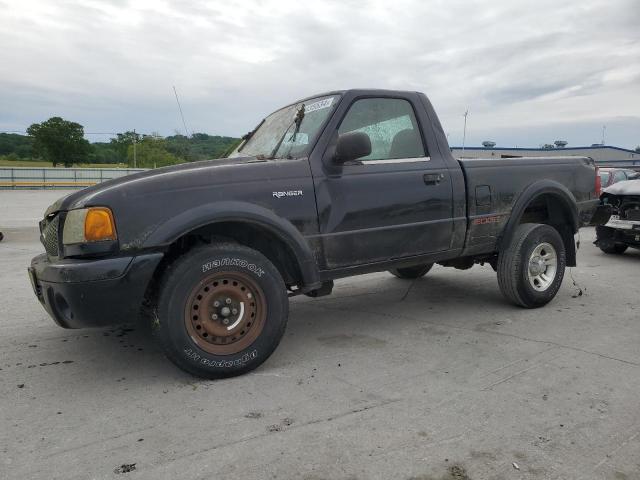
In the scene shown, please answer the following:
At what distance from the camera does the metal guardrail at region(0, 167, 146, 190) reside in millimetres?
38875

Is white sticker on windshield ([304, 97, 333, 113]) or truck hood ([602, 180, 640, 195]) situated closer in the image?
white sticker on windshield ([304, 97, 333, 113])

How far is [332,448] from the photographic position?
8.11 feet

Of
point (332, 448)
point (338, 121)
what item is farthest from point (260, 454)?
point (338, 121)

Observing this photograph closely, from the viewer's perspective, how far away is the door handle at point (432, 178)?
422cm

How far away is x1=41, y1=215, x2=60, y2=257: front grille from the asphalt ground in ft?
2.70

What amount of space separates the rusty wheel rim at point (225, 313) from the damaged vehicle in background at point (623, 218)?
667 centimetres

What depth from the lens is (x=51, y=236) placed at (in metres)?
3.46

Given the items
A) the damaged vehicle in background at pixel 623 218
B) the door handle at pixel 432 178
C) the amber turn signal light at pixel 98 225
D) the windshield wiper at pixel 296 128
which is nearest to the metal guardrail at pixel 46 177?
the damaged vehicle in background at pixel 623 218

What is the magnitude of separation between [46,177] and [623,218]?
139 feet

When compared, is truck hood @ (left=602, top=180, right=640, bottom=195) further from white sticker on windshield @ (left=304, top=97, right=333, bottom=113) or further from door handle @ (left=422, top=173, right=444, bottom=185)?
white sticker on windshield @ (left=304, top=97, right=333, bottom=113)

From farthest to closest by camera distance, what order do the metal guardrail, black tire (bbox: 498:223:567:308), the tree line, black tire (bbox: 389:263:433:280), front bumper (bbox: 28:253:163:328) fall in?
1. the tree line
2. the metal guardrail
3. black tire (bbox: 389:263:433:280)
4. black tire (bbox: 498:223:567:308)
5. front bumper (bbox: 28:253:163:328)

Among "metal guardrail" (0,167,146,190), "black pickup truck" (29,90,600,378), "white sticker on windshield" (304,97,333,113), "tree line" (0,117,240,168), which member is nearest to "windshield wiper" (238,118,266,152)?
"black pickup truck" (29,90,600,378)

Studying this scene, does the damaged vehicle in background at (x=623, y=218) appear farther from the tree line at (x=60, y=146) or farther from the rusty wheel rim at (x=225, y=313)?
the tree line at (x=60, y=146)

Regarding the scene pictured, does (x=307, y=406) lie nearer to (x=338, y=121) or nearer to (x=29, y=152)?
(x=338, y=121)
